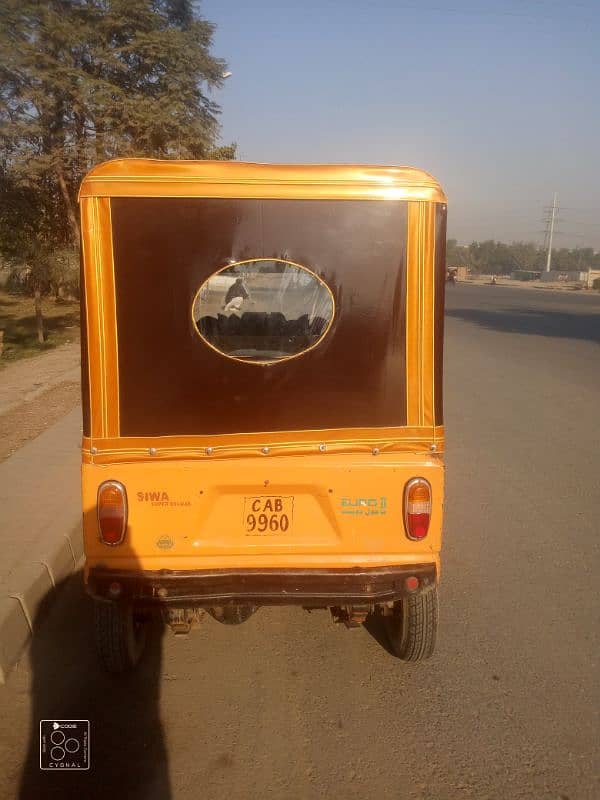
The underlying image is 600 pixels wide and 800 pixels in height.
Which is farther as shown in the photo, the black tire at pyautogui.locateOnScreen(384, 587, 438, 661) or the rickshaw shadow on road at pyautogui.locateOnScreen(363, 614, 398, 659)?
the rickshaw shadow on road at pyautogui.locateOnScreen(363, 614, 398, 659)

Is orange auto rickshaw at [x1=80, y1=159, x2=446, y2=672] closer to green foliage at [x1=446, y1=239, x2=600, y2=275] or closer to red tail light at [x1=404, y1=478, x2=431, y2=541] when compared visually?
red tail light at [x1=404, y1=478, x2=431, y2=541]

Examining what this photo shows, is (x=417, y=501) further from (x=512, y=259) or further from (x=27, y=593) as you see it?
(x=512, y=259)

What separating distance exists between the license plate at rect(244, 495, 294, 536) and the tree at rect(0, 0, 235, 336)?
15230 mm

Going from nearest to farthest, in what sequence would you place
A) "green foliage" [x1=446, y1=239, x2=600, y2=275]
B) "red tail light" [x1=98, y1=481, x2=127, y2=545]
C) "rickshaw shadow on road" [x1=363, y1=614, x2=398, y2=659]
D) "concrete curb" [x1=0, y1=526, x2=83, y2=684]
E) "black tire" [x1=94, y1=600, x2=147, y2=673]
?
"red tail light" [x1=98, y1=481, x2=127, y2=545], "black tire" [x1=94, y1=600, x2=147, y2=673], "concrete curb" [x1=0, y1=526, x2=83, y2=684], "rickshaw shadow on road" [x1=363, y1=614, x2=398, y2=659], "green foliage" [x1=446, y1=239, x2=600, y2=275]

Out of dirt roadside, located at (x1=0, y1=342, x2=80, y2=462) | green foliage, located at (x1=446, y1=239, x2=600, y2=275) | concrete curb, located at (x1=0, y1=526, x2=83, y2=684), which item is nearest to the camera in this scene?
concrete curb, located at (x1=0, y1=526, x2=83, y2=684)

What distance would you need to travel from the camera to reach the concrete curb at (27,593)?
347 centimetres

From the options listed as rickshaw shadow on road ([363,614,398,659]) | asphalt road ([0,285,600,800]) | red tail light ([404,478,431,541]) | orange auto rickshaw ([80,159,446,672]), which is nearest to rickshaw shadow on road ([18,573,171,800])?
asphalt road ([0,285,600,800])

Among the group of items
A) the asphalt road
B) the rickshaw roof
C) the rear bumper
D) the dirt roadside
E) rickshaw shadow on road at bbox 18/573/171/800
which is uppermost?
the rickshaw roof

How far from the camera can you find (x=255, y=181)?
2.84m

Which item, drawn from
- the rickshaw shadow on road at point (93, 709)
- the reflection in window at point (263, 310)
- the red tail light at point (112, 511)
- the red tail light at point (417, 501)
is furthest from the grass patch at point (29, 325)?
the red tail light at point (417, 501)

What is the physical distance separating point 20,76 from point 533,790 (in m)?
17.9

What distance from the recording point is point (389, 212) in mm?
2887

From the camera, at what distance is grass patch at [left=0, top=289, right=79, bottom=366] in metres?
16.3

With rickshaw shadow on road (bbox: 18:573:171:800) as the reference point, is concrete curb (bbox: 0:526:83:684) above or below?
above
